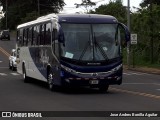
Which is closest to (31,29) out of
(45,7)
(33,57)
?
(33,57)

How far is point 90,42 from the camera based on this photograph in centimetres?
2042

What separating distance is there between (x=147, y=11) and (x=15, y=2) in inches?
2915

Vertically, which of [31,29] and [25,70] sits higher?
[31,29]

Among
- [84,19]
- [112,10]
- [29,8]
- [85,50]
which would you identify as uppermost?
[29,8]

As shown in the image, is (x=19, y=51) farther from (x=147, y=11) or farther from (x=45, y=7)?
(x=45, y=7)

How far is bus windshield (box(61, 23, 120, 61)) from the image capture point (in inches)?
794

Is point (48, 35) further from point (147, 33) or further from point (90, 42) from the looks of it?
point (147, 33)

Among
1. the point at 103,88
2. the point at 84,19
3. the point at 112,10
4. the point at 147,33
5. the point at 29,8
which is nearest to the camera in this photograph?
the point at 84,19

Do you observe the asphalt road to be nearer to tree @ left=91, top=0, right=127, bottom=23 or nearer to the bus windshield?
the bus windshield

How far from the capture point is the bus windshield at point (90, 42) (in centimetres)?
2016

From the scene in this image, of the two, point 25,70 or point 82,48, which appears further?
point 25,70

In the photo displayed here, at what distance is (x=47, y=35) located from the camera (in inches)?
872

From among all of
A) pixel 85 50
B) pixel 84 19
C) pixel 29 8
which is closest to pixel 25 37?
pixel 84 19

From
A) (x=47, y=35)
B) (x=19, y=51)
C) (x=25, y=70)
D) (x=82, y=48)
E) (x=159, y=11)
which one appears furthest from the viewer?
(x=159, y=11)
